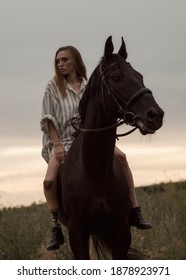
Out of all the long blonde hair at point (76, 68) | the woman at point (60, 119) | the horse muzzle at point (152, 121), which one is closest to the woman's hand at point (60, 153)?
the woman at point (60, 119)

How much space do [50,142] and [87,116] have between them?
1048mm

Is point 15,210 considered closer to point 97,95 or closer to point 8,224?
point 8,224

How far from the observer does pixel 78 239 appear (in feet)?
25.2

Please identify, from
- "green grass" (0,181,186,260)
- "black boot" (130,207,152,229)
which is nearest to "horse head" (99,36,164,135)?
"black boot" (130,207,152,229)

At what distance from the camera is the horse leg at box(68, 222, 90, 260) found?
766 cm

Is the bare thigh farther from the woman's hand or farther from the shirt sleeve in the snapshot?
the shirt sleeve

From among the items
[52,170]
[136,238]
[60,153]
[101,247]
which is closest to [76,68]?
[60,153]

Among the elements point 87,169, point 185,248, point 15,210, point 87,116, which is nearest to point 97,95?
point 87,116

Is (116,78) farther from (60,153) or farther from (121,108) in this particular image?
(60,153)

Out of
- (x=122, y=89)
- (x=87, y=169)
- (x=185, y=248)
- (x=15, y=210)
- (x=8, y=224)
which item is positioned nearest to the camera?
(x=122, y=89)

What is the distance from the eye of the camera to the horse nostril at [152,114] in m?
6.82

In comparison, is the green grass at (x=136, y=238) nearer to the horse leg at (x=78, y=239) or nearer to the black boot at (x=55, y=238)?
the black boot at (x=55, y=238)

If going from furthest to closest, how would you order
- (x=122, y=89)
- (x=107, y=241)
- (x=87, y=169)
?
(x=107, y=241), (x=87, y=169), (x=122, y=89)

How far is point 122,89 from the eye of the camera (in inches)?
285
